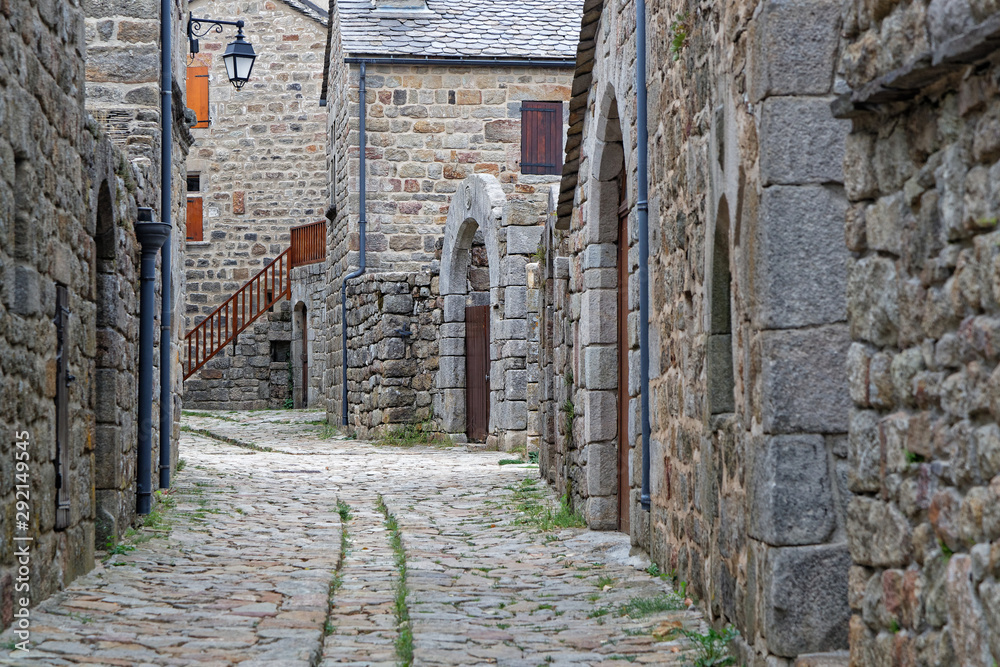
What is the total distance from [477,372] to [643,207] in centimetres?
886

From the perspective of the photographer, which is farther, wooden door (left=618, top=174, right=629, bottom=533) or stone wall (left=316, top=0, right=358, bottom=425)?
stone wall (left=316, top=0, right=358, bottom=425)

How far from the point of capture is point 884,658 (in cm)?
296

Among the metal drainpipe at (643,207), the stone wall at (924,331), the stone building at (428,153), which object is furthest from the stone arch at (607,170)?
the stone building at (428,153)

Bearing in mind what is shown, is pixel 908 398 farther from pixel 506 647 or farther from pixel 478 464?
pixel 478 464

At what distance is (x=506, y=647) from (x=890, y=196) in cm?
249

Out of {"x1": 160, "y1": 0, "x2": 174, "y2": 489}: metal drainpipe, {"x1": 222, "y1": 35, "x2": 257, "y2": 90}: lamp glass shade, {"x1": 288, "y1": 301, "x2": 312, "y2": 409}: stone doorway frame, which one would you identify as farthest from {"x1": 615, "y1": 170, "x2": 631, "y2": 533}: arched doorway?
{"x1": 288, "y1": 301, "x2": 312, "y2": 409}: stone doorway frame

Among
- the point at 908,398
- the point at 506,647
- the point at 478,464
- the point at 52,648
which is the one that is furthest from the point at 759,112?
the point at 478,464

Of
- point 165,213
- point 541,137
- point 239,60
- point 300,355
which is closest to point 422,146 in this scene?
point 541,137

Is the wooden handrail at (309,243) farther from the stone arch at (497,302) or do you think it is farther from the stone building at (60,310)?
the stone building at (60,310)

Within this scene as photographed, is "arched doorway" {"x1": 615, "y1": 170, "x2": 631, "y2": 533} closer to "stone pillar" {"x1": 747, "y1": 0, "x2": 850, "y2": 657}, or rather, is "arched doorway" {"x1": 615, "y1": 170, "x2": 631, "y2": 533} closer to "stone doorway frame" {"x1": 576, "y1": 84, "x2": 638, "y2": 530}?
"stone doorway frame" {"x1": 576, "y1": 84, "x2": 638, "y2": 530}

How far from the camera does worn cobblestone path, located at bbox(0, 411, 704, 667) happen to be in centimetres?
459

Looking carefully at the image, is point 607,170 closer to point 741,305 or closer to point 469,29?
point 741,305

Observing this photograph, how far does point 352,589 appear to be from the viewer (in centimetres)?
596

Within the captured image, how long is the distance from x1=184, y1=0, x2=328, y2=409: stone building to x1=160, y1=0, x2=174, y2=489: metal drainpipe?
1543 cm
